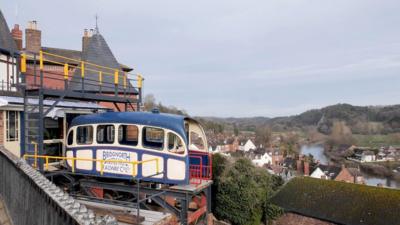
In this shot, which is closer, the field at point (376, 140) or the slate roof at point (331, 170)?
the slate roof at point (331, 170)

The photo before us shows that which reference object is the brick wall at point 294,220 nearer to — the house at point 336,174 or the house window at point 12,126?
the house window at point 12,126

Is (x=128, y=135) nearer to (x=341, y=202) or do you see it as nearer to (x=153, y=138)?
(x=153, y=138)

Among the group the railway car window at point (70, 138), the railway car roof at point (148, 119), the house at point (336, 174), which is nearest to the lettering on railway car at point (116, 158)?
the railway car roof at point (148, 119)

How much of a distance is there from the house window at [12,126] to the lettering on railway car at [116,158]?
10.7 feet

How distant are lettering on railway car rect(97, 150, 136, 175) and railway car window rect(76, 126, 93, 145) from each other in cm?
61

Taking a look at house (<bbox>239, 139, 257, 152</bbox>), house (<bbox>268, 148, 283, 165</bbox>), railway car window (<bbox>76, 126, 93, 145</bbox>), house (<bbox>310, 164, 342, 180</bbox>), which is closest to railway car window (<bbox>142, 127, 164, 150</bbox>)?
railway car window (<bbox>76, 126, 93, 145</bbox>)

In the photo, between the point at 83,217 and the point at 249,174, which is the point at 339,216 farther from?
the point at 83,217

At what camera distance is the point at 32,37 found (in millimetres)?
19219

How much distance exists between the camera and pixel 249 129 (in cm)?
17238

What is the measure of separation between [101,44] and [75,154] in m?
11.7

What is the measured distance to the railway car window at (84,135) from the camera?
33.7 feet

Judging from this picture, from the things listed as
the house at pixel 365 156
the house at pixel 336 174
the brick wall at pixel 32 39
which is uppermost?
the brick wall at pixel 32 39

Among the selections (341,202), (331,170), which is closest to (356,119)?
(331,170)

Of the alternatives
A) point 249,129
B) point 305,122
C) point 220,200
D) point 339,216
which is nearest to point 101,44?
point 220,200
